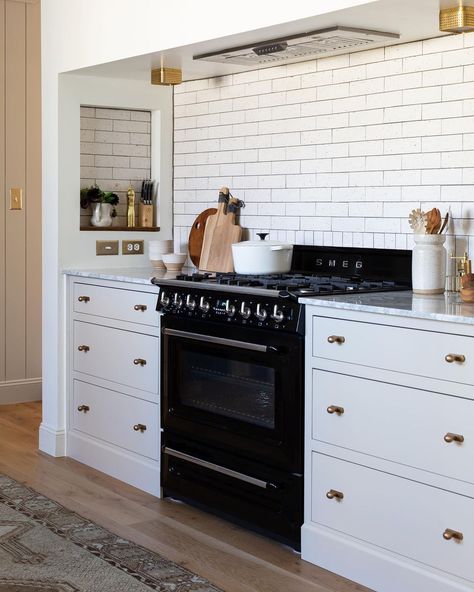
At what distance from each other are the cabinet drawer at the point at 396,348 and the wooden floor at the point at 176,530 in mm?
752

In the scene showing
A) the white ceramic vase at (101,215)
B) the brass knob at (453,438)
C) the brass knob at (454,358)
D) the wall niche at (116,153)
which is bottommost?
the brass knob at (453,438)

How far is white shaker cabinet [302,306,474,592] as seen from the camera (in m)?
2.85

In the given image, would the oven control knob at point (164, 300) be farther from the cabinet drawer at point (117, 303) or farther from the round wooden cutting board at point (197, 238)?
the round wooden cutting board at point (197, 238)

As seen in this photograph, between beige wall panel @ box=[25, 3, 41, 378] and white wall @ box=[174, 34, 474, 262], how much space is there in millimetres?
1361

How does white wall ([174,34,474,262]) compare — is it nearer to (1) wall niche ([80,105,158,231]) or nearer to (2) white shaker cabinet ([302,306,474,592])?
(1) wall niche ([80,105,158,231])

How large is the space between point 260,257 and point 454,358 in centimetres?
148

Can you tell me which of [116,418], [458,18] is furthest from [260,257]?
[458,18]

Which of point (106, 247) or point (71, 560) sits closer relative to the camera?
point (71, 560)

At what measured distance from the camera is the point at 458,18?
3.12m

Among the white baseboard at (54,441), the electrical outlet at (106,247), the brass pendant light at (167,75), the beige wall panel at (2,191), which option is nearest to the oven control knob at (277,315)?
the brass pendant light at (167,75)

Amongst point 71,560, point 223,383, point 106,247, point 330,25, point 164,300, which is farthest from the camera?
point 106,247

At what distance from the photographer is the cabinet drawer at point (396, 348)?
2826mm

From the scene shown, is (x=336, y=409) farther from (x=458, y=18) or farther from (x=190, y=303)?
(x=458, y=18)

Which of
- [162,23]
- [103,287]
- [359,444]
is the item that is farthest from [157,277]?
[359,444]
